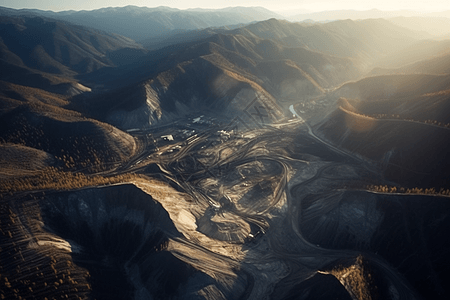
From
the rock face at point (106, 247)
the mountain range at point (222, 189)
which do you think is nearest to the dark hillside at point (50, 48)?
the mountain range at point (222, 189)

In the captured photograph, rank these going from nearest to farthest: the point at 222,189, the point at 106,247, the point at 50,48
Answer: the point at 106,247, the point at 222,189, the point at 50,48

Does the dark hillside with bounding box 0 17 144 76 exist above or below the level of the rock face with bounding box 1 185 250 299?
above

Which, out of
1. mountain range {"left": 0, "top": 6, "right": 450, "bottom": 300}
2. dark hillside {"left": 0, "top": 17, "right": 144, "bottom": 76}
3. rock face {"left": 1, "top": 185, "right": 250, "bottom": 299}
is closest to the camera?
rock face {"left": 1, "top": 185, "right": 250, "bottom": 299}

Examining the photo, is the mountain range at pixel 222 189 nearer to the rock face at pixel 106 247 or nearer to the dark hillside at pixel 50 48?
the rock face at pixel 106 247

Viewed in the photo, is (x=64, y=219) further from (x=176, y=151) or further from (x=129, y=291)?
(x=176, y=151)

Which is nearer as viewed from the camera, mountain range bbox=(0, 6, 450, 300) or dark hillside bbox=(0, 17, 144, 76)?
mountain range bbox=(0, 6, 450, 300)

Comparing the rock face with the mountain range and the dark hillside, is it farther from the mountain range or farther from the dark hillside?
the dark hillside

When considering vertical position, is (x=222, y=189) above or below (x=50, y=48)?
below

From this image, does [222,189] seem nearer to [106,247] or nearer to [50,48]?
[106,247]

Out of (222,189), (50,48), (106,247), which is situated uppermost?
(50,48)

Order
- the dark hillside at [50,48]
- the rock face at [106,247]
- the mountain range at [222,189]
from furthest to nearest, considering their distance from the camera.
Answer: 1. the dark hillside at [50,48]
2. the mountain range at [222,189]
3. the rock face at [106,247]

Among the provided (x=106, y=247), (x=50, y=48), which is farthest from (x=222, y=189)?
(x=50, y=48)

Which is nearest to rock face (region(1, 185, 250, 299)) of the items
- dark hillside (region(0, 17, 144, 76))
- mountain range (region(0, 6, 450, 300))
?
mountain range (region(0, 6, 450, 300))
